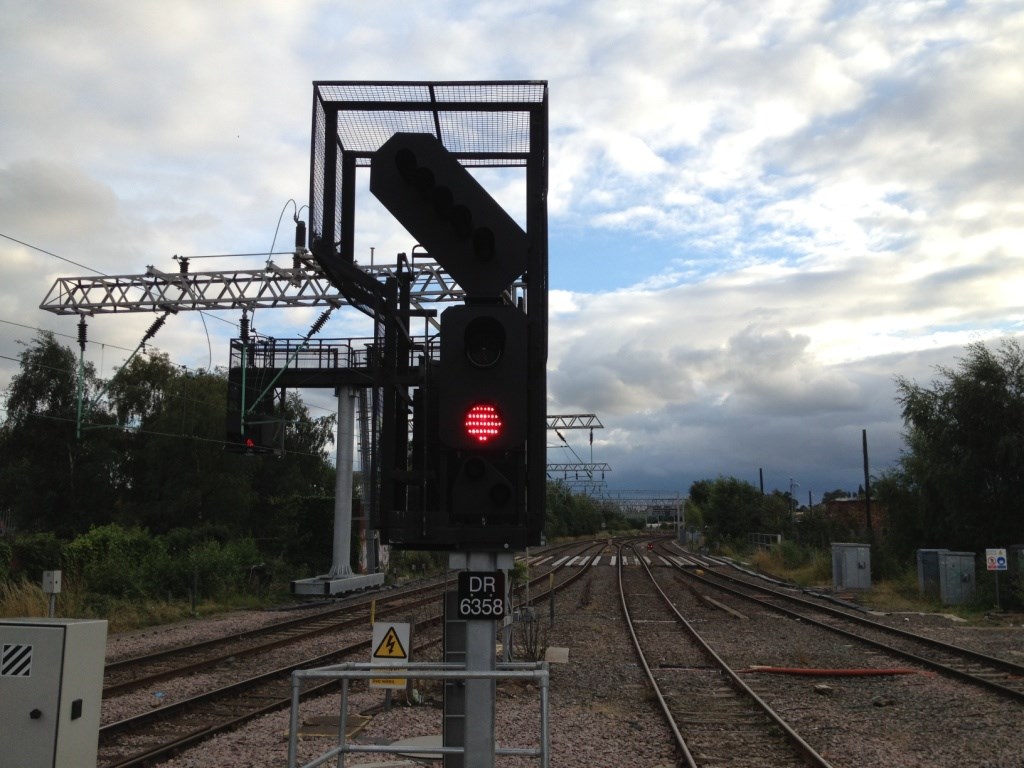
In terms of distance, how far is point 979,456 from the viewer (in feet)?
95.0

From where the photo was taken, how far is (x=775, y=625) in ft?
66.5

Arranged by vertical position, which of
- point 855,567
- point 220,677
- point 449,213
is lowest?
point 220,677

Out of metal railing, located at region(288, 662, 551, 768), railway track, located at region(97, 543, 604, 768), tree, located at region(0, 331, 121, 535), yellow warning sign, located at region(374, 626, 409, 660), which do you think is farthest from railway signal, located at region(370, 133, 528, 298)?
tree, located at region(0, 331, 121, 535)

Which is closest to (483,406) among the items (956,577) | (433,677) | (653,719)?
(433,677)

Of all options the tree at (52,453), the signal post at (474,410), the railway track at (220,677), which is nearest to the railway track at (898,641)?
the railway track at (220,677)

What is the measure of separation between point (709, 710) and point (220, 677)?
275 inches

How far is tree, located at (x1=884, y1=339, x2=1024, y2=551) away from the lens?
28.4m

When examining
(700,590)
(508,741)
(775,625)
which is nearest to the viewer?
(508,741)

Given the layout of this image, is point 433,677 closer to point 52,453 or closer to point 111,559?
point 111,559

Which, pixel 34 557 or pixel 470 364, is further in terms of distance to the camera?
pixel 34 557

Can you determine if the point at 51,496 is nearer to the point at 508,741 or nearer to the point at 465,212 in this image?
the point at 508,741

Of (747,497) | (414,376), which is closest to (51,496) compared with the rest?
(747,497)

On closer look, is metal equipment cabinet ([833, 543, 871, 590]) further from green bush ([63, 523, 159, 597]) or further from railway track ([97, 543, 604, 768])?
green bush ([63, 523, 159, 597])

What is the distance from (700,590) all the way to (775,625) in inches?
425
